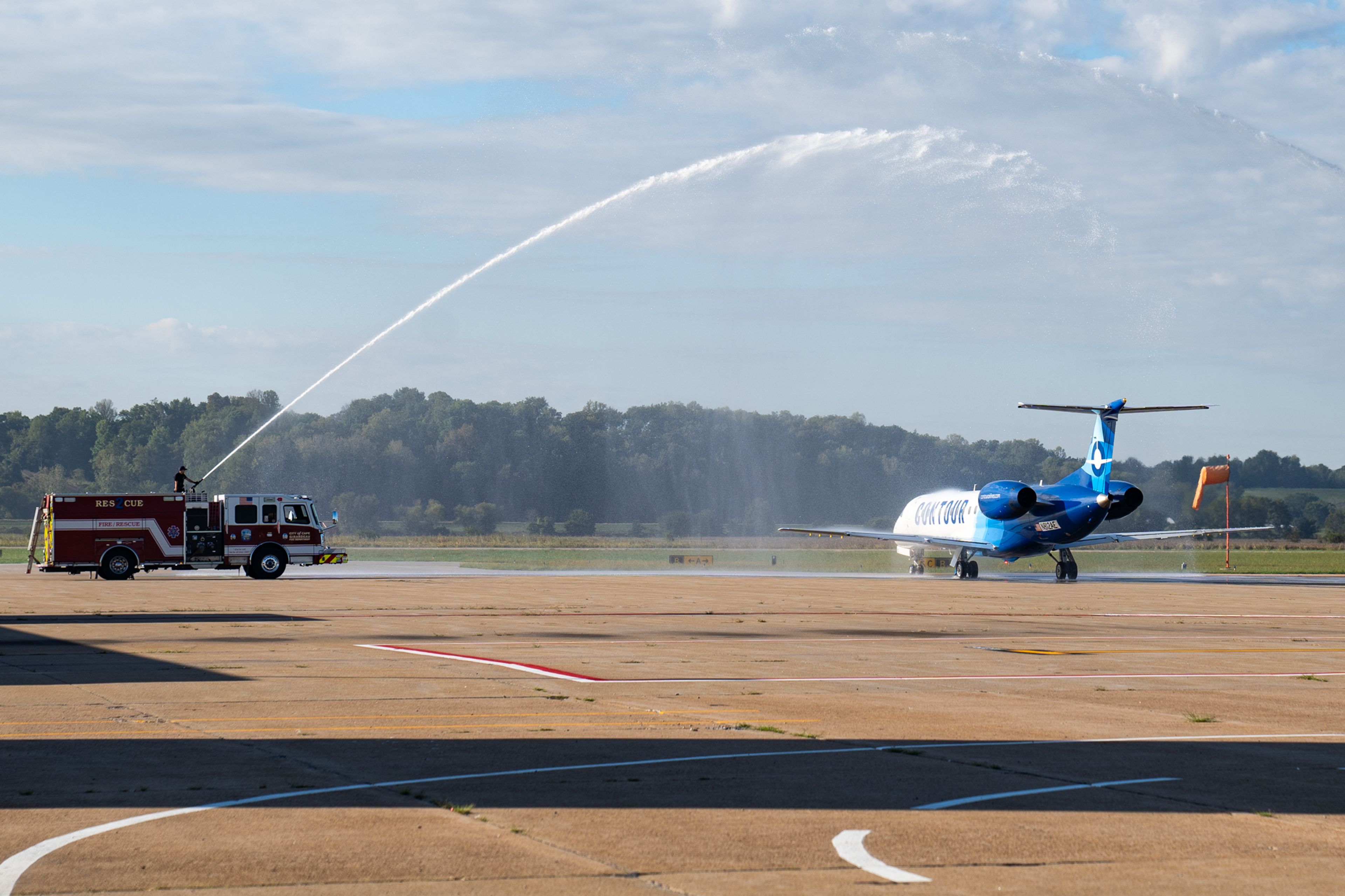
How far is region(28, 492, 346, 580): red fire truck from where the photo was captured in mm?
53750

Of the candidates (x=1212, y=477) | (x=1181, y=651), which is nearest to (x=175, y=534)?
(x=1181, y=651)

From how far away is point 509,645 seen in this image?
27.3m

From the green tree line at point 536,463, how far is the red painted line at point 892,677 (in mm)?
89686

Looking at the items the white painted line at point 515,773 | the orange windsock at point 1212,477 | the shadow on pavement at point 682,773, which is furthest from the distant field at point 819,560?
the white painted line at point 515,773

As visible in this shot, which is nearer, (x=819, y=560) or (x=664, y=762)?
(x=664, y=762)

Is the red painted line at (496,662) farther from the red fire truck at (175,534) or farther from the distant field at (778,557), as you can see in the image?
the distant field at (778,557)

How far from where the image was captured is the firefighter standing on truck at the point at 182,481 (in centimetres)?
5616

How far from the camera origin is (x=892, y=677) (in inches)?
869

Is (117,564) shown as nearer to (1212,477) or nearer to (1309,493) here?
(1212,477)

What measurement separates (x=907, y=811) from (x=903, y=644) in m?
18.2

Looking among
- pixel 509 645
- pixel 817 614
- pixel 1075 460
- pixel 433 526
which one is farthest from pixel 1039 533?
pixel 433 526

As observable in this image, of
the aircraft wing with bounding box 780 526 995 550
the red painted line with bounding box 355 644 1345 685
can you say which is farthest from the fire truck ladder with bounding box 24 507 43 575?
the red painted line with bounding box 355 644 1345 685

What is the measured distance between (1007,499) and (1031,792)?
51.5 meters

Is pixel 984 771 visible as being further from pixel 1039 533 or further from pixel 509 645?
pixel 1039 533
